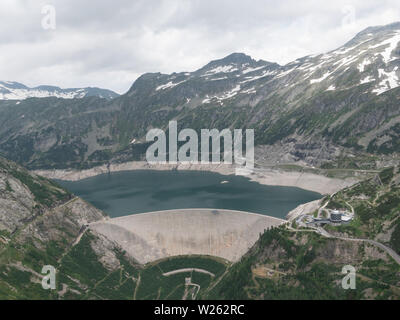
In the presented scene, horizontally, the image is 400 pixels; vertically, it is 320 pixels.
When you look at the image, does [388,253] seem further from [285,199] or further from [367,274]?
[285,199]

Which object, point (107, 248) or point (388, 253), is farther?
point (107, 248)

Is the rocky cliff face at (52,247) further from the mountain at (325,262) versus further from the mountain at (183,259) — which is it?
the mountain at (325,262)

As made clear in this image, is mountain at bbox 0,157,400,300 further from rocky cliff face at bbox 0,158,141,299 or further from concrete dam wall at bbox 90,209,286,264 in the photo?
concrete dam wall at bbox 90,209,286,264

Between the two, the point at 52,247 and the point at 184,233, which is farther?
the point at 184,233

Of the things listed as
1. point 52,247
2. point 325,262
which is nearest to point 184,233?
point 52,247

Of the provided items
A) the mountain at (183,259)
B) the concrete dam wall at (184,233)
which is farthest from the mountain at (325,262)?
the concrete dam wall at (184,233)

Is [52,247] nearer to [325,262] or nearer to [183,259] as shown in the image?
[183,259]

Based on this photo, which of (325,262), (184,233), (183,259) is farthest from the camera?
(184,233)
